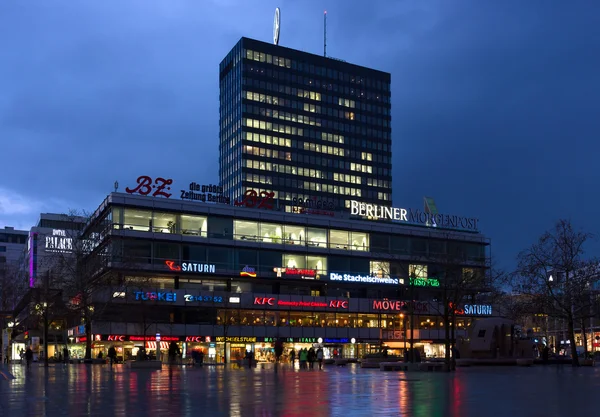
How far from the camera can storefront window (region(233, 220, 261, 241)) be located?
332 feet

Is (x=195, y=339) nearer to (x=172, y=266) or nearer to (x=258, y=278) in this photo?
(x=172, y=266)

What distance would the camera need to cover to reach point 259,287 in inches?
4082

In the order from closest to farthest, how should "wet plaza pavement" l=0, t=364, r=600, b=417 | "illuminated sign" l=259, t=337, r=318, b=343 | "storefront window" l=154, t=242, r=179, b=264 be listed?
1. "wet plaza pavement" l=0, t=364, r=600, b=417
2. "storefront window" l=154, t=242, r=179, b=264
3. "illuminated sign" l=259, t=337, r=318, b=343

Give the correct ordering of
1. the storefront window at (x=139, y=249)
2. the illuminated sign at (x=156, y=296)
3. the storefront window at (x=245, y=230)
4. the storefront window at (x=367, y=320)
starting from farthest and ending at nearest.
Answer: the storefront window at (x=367, y=320) < the storefront window at (x=245, y=230) < the illuminated sign at (x=156, y=296) < the storefront window at (x=139, y=249)

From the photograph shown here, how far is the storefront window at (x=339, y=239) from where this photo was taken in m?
109

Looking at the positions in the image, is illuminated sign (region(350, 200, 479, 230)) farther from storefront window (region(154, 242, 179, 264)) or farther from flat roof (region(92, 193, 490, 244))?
storefront window (region(154, 242, 179, 264))

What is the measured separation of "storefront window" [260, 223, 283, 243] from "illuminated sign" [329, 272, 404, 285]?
9.78 m

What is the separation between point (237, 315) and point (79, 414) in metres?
81.6

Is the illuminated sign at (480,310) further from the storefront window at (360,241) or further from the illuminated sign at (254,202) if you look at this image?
the illuminated sign at (254,202)

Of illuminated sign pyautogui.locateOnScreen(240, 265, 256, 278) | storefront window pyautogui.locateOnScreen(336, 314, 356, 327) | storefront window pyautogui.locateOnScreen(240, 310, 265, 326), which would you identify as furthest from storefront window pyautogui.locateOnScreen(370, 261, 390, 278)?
illuminated sign pyautogui.locateOnScreen(240, 265, 256, 278)

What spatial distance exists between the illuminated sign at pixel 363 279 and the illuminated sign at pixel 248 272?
1279cm

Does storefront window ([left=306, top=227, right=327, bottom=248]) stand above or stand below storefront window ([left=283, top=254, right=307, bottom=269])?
above

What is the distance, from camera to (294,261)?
10544cm

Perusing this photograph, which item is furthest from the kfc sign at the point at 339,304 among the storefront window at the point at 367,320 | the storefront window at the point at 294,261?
the storefront window at the point at 294,261
